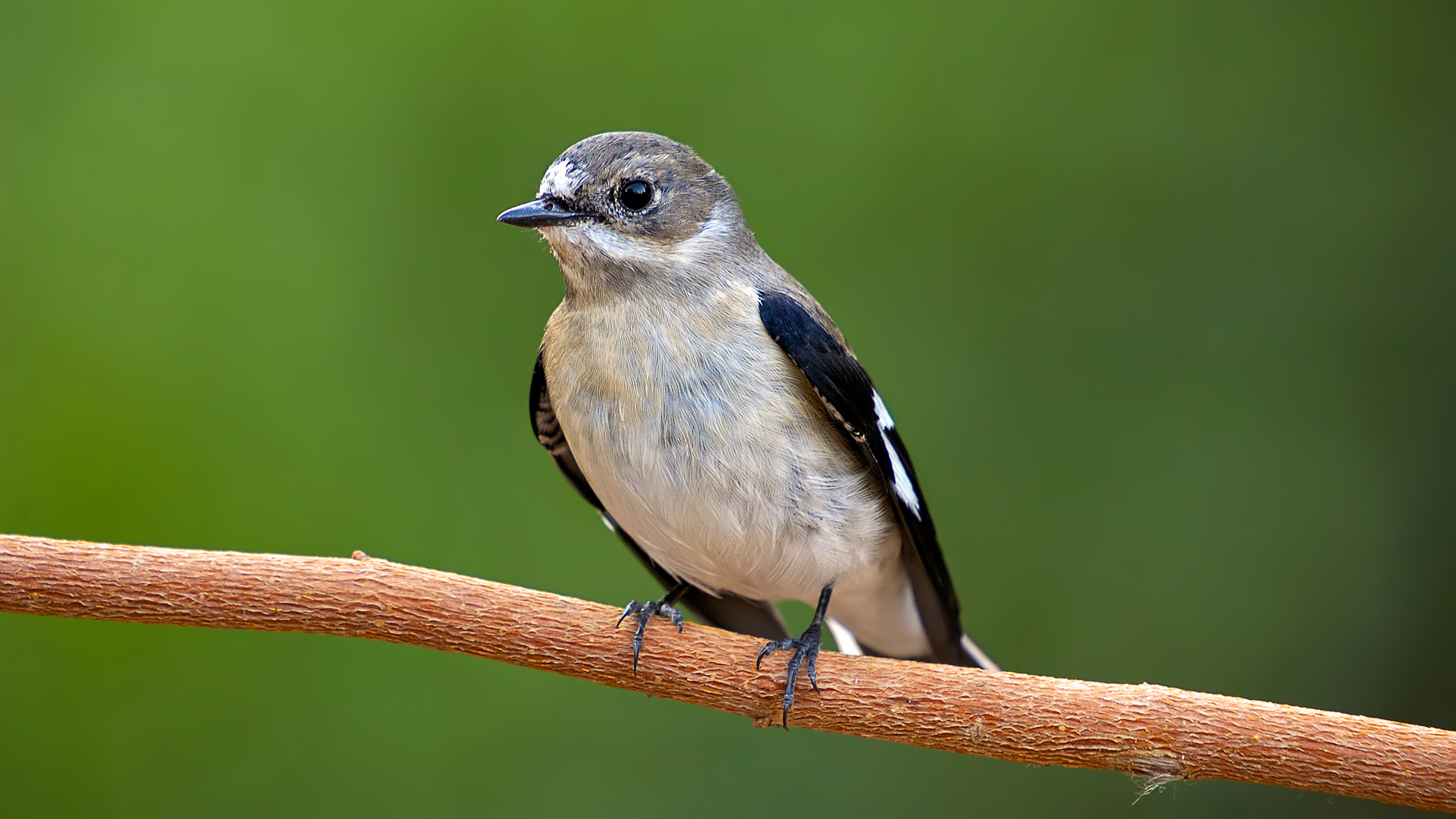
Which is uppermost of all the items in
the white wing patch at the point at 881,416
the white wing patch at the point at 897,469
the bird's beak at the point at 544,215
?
the bird's beak at the point at 544,215

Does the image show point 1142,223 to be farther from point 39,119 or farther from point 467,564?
point 39,119

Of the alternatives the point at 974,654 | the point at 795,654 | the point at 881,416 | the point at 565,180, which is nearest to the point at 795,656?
the point at 795,654

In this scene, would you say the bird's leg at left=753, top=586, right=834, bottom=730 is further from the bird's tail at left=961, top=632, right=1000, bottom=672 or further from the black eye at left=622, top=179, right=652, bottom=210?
the black eye at left=622, top=179, right=652, bottom=210

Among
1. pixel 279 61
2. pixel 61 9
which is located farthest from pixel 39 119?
pixel 279 61

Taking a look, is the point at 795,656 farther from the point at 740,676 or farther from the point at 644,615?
the point at 644,615

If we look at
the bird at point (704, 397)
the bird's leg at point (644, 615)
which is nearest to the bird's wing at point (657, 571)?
the bird at point (704, 397)

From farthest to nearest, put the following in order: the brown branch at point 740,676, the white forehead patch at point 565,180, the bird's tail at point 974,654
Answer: the bird's tail at point 974,654, the white forehead patch at point 565,180, the brown branch at point 740,676

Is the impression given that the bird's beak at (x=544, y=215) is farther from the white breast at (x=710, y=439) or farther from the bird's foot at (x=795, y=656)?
the bird's foot at (x=795, y=656)
